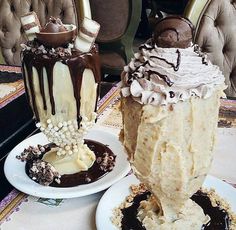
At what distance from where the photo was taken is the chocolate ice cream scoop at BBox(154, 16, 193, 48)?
63 centimetres

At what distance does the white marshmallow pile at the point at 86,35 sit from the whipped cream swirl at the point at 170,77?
215 millimetres

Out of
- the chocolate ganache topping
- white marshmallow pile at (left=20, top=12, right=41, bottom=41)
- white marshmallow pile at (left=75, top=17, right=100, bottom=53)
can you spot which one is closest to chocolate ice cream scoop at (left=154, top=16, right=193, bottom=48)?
the chocolate ganache topping

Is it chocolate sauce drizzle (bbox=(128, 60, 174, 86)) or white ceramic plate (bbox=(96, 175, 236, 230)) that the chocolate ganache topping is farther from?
white ceramic plate (bbox=(96, 175, 236, 230))

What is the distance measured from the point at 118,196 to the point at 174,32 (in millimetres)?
349

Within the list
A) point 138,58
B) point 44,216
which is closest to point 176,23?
point 138,58

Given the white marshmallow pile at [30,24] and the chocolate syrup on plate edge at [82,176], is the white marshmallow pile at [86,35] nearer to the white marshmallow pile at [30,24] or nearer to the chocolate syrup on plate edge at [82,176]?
the white marshmallow pile at [30,24]

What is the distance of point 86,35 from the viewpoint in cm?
86

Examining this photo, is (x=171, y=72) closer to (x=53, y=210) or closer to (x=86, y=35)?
(x=86, y=35)

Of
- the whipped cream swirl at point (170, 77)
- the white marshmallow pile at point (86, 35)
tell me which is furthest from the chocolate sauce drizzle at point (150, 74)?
the white marshmallow pile at point (86, 35)

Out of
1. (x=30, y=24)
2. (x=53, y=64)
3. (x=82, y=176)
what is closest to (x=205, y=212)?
(x=82, y=176)

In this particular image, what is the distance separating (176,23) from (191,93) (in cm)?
11

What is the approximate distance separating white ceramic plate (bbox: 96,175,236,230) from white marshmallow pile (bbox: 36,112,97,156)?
0.49 ft

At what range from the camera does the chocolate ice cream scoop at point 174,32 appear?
63 cm

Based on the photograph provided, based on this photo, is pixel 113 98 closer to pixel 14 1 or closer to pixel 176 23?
pixel 176 23
